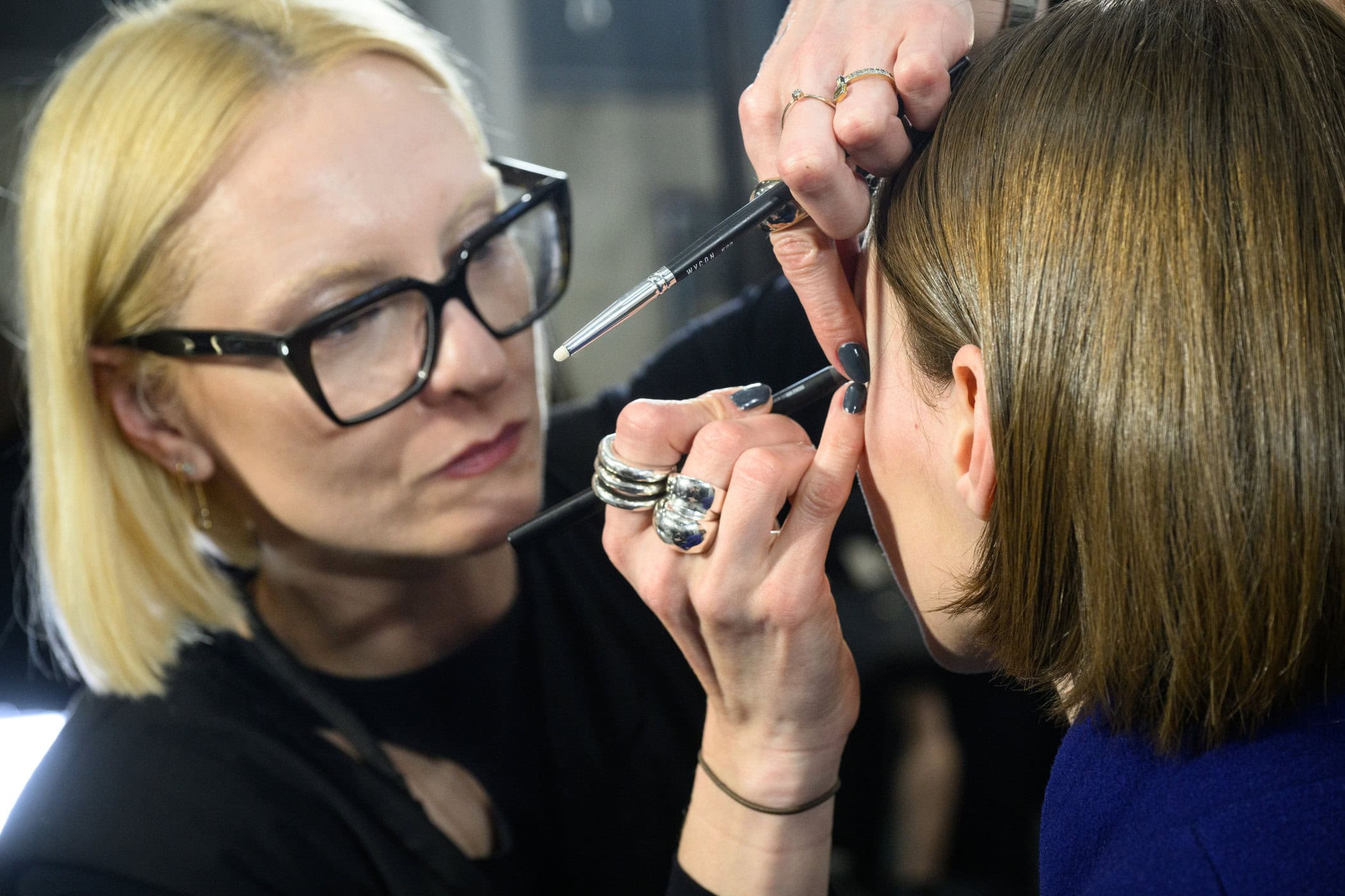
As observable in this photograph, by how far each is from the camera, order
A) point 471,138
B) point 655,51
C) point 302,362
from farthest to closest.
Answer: point 655,51
point 471,138
point 302,362

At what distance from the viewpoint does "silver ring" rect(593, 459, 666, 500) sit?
0.73m

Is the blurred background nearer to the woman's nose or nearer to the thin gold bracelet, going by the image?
the thin gold bracelet

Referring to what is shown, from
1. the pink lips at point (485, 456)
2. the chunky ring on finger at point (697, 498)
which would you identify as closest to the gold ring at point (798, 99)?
the chunky ring on finger at point (697, 498)

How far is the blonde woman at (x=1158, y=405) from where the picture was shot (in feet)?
1.66

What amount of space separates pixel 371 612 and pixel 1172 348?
0.87m

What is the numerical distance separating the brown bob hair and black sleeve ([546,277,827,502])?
20.0 inches

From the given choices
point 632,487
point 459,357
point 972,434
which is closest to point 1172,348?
point 972,434

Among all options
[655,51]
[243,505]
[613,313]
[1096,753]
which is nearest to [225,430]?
[243,505]

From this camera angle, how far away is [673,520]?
0.72 m

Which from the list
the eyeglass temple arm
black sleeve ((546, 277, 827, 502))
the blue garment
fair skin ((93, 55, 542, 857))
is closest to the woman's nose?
fair skin ((93, 55, 542, 857))

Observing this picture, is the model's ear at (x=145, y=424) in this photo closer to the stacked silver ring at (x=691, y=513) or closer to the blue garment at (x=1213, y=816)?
the stacked silver ring at (x=691, y=513)

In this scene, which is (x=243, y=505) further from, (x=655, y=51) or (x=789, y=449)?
(x=655, y=51)

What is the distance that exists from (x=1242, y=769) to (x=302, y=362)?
789 millimetres

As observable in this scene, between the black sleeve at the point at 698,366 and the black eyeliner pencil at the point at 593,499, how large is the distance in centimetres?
28
